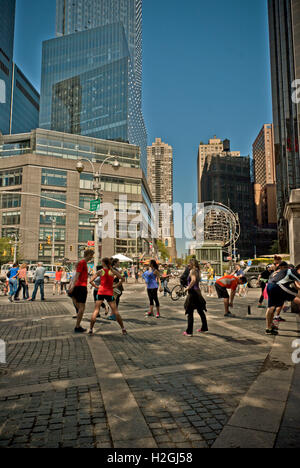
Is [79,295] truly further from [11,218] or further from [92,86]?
[92,86]

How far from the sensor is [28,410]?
3.20m

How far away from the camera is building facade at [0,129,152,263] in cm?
5994

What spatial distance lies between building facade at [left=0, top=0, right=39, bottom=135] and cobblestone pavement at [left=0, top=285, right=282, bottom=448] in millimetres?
128189

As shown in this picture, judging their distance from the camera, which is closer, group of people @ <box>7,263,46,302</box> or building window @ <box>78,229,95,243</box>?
group of people @ <box>7,263,46,302</box>

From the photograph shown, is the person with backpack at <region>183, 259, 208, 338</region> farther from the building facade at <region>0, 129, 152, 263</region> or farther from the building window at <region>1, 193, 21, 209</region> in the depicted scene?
the building window at <region>1, 193, 21, 209</region>

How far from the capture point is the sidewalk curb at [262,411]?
100 inches

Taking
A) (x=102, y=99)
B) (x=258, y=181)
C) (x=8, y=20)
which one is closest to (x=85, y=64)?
(x=102, y=99)

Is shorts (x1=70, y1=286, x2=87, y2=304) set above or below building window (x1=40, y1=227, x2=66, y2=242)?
below

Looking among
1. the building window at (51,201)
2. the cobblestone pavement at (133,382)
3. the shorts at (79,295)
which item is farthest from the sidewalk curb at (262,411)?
the building window at (51,201)

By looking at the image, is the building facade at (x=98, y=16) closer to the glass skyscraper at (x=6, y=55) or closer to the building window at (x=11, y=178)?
the glass skyscraper at (x=6, y=55)

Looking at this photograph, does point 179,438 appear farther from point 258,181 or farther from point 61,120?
point 258,181

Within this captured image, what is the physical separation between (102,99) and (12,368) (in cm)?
10227

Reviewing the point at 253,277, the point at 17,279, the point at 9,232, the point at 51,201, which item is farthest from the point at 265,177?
the point at 17,279

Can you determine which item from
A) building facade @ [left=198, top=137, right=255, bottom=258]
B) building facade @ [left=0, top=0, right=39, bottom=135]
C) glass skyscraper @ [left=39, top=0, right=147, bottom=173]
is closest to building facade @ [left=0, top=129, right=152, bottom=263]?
glass skyscraper @ [left=39, top=0, right=147, bottom=173]
